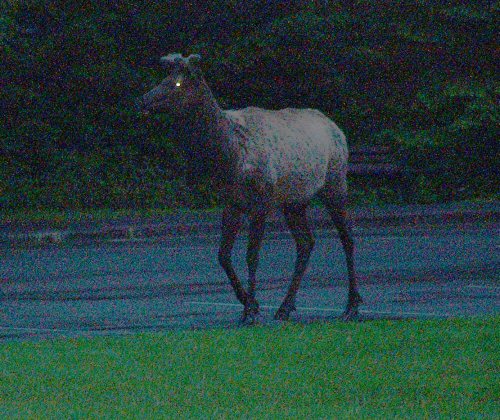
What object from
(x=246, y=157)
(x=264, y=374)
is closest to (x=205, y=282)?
(x=246, y=157)

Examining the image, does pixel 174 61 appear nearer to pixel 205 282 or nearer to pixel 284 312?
pixel 284 312

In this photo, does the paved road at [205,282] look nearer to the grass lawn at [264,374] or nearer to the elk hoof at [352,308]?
the elk hoof at [352,308]

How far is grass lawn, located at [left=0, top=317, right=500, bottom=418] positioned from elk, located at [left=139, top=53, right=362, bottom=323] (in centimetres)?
124

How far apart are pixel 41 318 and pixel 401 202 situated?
1800 centimetres

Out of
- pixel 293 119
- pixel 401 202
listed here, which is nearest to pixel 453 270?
pixel 293 119

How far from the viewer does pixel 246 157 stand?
11.3m

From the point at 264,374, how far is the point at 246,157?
11.6 ft

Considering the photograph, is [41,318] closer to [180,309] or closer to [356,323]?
[180,309]

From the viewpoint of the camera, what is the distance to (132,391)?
749cm

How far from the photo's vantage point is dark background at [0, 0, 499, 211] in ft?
91.1

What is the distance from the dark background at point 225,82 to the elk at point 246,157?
15681 mm

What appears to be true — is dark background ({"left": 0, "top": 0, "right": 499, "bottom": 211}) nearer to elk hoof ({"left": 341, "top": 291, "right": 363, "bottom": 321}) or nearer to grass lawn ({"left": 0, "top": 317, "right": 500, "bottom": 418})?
elk hoof ({"left": 341, "top": 291, "right": 363, "bottom": 321})

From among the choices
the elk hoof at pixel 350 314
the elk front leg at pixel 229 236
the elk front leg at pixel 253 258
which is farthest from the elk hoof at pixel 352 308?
the elk front leg at pixel 229 236

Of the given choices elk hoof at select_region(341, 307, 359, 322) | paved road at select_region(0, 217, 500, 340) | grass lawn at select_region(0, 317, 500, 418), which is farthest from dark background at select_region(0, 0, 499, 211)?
grass lawn at select_region(0, 317, 500, 418)
